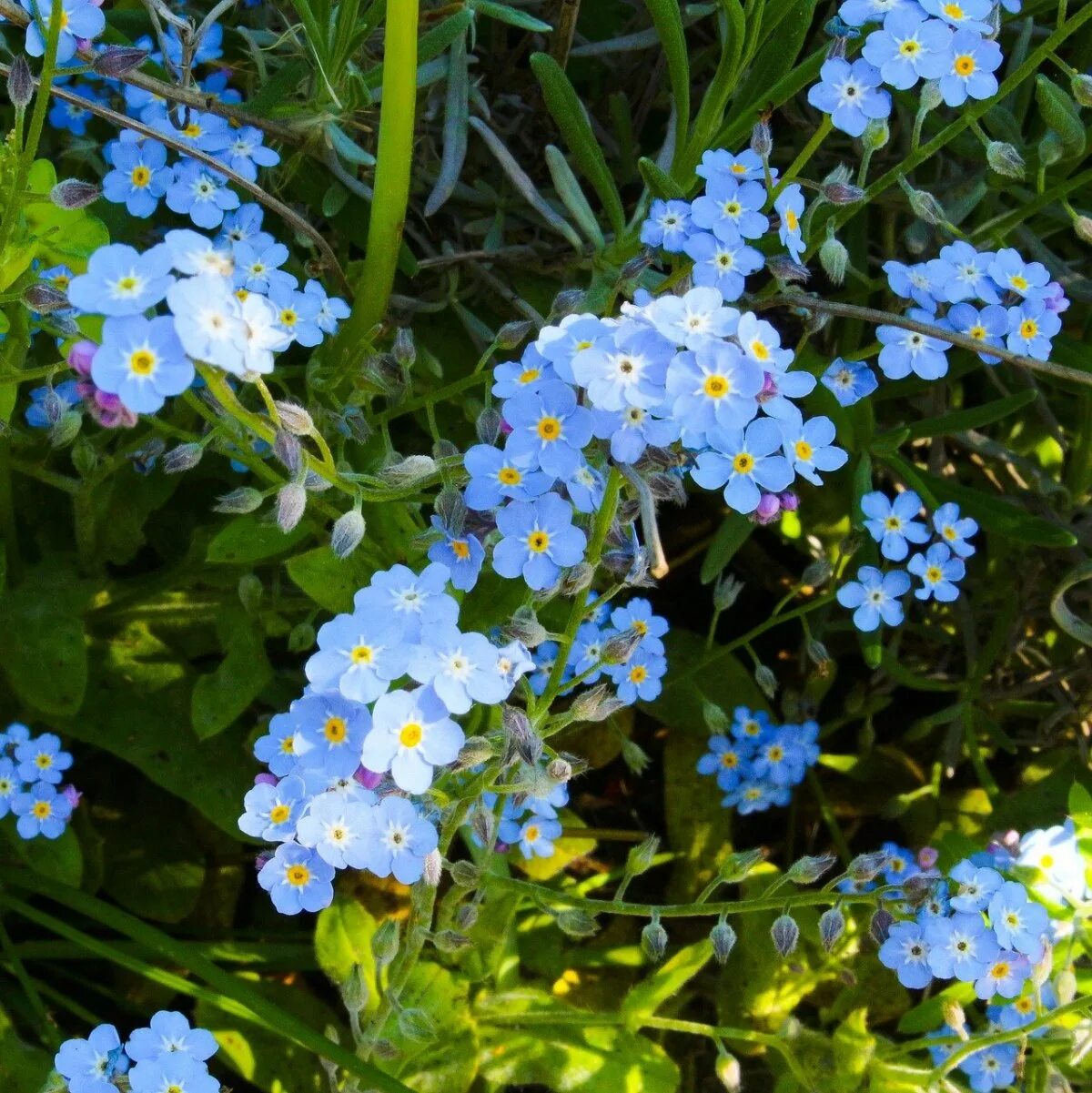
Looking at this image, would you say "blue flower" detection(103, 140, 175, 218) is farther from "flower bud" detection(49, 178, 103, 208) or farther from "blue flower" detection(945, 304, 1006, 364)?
"blue flower" detection(945, 304, 1006, 364)

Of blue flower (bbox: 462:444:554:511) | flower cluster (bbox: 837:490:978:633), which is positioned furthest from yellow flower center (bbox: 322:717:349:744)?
flower cluster (bbox: 837:490:978:633)

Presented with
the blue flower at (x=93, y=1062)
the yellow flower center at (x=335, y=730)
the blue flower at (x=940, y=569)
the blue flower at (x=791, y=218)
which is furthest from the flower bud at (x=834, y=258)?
the blue flower at (x=93, y=1062)

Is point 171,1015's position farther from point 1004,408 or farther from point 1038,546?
point 1038,546

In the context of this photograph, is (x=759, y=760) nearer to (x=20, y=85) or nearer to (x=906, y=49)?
(x=906, y=49)

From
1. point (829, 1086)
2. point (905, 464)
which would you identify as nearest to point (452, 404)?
point (905, 464)

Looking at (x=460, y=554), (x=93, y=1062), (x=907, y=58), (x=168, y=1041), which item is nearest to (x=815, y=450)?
(x=460, y=554)
